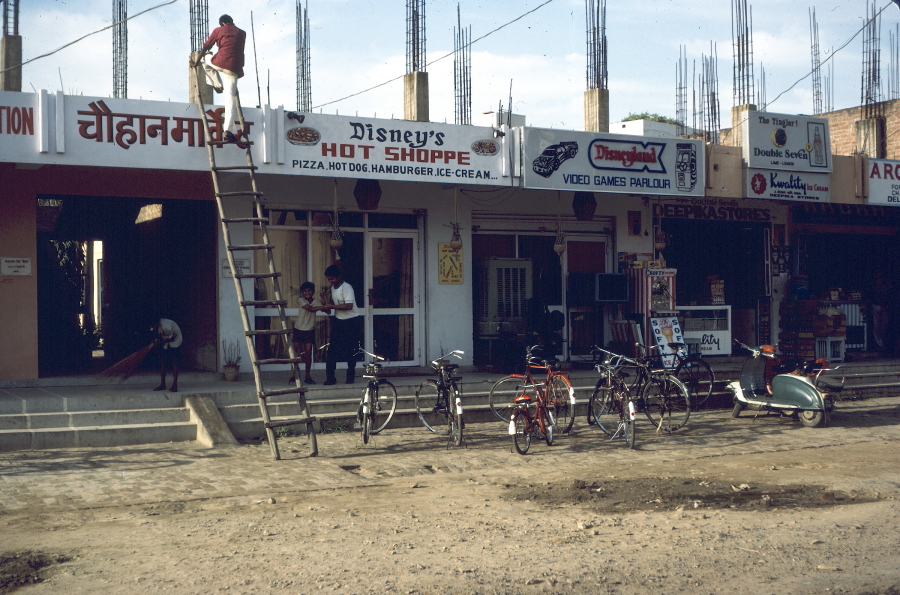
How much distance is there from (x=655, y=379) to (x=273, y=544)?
262 inches

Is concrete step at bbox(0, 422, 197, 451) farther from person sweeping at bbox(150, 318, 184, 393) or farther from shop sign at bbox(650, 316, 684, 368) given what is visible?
shop sign at bbox(650, 316, 684, 368)

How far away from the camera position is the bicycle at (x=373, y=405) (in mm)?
10352

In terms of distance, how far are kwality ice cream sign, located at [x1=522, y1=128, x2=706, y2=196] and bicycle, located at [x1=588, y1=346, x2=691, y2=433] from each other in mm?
3317

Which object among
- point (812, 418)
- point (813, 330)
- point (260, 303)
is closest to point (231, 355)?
point (260, 303)

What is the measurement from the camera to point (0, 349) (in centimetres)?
1188

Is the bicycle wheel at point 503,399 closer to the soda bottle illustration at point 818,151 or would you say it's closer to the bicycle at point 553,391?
the bicycle at point 553,391

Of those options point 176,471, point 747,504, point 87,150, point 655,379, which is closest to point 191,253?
point 87,150

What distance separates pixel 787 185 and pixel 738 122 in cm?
175

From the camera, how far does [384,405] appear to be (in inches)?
447

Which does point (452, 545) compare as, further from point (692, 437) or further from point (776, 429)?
point (776, 429)

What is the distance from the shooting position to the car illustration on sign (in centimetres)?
1324

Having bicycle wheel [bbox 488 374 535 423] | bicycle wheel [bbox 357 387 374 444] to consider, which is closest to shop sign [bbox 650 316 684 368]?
bicycle wheel [bbox 488 374 535 423]

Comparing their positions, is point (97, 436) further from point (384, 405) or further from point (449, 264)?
point (449, 264)

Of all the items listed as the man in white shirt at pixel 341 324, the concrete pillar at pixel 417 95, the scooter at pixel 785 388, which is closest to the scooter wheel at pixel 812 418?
the scooter at pixel 785 388
